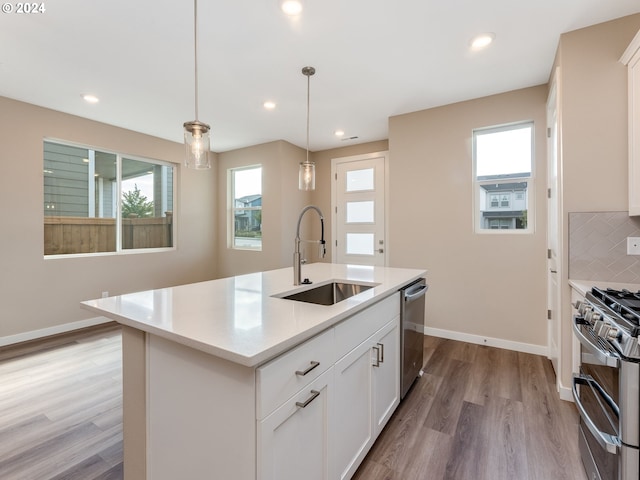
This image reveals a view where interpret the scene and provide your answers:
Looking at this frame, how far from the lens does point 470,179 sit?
11.1ft

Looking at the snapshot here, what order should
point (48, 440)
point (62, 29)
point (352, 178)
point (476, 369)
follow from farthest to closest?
point (352, 178)
point (476, 369)
point (62, 29)
point (48, 440)

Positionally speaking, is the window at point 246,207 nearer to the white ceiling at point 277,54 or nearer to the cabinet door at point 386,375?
the white ceiling at point 277,54

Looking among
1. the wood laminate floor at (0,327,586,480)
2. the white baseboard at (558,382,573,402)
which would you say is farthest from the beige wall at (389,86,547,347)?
the white baseboard at (558,382,573,402)

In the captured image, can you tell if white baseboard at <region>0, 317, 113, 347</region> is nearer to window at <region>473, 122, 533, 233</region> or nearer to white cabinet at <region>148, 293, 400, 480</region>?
white cabinet at <region>148, 293, 400, 480</region>

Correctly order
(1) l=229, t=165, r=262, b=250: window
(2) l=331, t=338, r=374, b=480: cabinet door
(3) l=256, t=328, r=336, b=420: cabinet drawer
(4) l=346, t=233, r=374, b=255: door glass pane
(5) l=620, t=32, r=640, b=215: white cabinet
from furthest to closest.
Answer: (1) l=229, t=165, r=262, b=250: window, (4) l=346, t=233, r=374, b=255: door glass pane, (5) l=620, t=32, r=640, b=215: white cabinet, (2) l=331, t=338, r=374, b=480: cabinet door, (3) l=256, t=328, r=336, b=420: cabinet drawer

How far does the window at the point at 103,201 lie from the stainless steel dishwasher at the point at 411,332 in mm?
4160

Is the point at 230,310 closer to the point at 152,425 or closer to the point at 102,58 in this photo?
the point at 152,425

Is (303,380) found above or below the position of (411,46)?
below

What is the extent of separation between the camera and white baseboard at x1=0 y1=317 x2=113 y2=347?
10.7 ft

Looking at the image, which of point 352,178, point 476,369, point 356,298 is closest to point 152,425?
point 356,298

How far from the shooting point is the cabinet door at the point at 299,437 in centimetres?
96

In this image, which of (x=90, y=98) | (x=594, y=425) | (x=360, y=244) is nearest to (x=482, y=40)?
(x=594, y=425)

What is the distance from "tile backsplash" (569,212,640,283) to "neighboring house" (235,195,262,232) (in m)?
4.16

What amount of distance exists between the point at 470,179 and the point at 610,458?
274 centimetres
